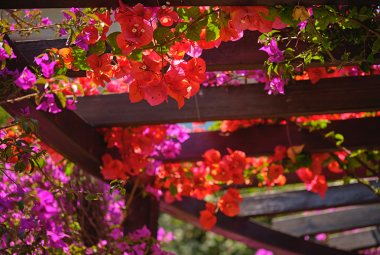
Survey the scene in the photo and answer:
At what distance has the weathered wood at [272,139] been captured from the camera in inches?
71.7

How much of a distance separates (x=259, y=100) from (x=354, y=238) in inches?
124

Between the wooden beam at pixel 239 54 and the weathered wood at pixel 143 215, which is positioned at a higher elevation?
the wooden beam at pixel 239 54

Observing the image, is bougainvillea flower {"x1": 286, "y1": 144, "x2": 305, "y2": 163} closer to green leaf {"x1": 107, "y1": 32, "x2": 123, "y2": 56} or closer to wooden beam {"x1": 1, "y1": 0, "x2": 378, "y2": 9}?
wooden beam {"x1": 1, "y1": 0, "x2": 378, "y2": 9}

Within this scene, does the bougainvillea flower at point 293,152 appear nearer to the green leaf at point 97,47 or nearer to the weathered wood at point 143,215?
the weathered wood at point 143,215

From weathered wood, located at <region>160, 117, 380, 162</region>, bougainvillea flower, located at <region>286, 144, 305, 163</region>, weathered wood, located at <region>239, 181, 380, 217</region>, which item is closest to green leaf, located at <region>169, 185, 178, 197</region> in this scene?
weathered wood, located at <region>160, 117, 380, 162</region>

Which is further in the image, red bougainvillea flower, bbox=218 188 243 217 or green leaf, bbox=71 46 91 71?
red bougainvillea flower, bbox=218 188 243 217

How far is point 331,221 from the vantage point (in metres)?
3.54

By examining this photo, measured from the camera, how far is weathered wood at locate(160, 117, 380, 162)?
5.97 ft

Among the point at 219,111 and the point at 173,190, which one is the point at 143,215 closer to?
the point at 173,190

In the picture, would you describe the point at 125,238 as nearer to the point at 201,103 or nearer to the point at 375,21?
the point at 201,103

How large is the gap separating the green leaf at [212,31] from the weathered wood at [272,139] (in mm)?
1156

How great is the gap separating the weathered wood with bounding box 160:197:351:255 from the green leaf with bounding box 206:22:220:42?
2.00 metres

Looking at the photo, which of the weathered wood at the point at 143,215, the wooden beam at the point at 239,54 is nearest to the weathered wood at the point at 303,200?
the weathered wood at the point at 143,215

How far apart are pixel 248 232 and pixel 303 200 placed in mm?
609
